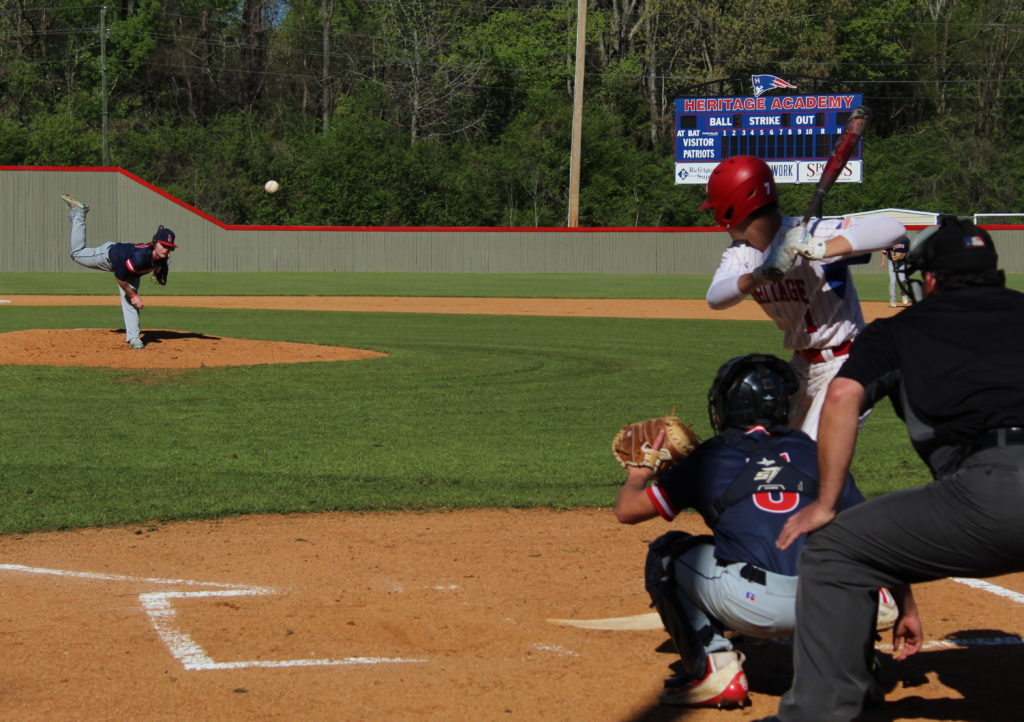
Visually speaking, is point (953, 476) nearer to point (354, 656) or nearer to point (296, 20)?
point (354, 656)

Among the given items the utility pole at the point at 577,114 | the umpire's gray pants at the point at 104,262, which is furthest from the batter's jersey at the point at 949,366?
the utility pole at the point at 577,114

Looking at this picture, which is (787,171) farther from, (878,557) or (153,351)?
(878,557)

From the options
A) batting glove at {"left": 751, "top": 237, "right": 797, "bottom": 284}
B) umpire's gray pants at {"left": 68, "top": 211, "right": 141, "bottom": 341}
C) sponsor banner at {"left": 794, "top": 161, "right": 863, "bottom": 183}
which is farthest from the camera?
sponsor banner at {"left": 794, "top": 161, "right": 863, "bottom": 183}

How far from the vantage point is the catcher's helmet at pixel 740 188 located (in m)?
5.35

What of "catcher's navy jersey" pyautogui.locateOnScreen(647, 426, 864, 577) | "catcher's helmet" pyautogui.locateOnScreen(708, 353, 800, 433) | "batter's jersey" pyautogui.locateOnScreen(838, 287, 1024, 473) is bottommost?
"catcher's navy jersey" pyautogui.locateOnScreen(647, 426, 864, 577)

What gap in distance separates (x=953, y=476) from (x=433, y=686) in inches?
85.8

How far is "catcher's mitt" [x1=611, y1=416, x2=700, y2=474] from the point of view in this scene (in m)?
4.31

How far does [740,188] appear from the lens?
5.37 metres

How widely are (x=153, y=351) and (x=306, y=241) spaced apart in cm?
2948

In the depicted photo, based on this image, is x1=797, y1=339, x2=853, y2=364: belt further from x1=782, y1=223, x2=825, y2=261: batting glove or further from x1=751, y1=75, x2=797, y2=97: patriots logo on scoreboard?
x1=751, y1=75, x2=797, y2=97: patriots logo on scoreboard

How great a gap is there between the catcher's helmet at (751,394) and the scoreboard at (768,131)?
36.5m

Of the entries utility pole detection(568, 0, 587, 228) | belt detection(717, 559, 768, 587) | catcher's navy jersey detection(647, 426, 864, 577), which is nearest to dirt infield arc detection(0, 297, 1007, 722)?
belt detection(717, 559, 768, 587)

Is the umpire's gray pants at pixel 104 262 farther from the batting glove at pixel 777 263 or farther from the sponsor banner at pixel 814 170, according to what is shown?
the sponsor banner at pixel 814 170

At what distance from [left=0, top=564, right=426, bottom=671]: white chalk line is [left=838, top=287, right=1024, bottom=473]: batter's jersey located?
7.72 feet
